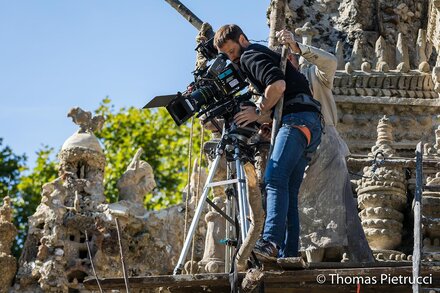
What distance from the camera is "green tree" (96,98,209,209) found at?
41688 millimetres

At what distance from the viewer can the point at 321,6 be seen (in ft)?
72.7

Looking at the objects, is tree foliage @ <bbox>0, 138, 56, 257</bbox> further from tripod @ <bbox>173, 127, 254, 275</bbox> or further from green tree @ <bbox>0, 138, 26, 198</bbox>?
tripod @ <bbox>173, 127, 254, 275</bbox>

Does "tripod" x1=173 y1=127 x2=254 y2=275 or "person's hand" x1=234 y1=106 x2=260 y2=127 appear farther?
"person's hand" x1=234 y1=106 x2=260 y2=127

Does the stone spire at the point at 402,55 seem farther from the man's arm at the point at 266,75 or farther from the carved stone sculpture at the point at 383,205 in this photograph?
the man's arm at the point at 266,75

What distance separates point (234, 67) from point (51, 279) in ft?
28.4

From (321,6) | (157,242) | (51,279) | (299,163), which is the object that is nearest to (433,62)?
(321,6)

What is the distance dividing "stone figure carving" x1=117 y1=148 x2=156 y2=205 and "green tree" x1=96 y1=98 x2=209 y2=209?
1875cm

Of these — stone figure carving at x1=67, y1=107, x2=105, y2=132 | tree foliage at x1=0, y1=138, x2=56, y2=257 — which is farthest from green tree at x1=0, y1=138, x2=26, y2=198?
stone figure carving at x1=67, y1=107, x2=105, y2=132

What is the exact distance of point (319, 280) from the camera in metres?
10.8

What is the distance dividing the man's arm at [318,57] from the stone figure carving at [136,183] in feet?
27.6

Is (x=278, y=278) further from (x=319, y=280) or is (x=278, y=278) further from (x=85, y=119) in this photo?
(x=85, y=119)

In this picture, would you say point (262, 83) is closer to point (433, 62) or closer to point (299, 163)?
point (299, 163)

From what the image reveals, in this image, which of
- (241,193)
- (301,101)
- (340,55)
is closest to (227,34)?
(301,101)

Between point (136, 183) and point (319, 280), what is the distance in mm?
11087
